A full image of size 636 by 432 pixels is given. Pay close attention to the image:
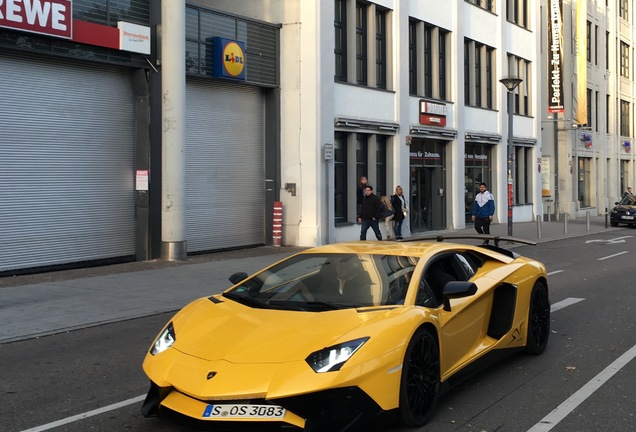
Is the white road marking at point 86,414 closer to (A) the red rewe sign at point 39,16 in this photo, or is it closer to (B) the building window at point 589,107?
(A) the red rewe sign at point 39,16

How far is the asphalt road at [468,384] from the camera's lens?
17.3 feet

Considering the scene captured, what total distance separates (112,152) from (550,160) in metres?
29.6

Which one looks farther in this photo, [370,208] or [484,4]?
[484,4]

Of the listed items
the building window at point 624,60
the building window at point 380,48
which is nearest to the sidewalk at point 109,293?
the building window at point 380,48

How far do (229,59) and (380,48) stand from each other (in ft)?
24.8

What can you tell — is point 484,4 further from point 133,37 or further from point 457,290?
point 457,290

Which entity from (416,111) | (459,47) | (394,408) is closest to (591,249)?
(416,111)

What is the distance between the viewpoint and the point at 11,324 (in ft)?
32.0

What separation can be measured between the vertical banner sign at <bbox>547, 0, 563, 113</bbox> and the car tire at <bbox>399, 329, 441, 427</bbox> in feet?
119

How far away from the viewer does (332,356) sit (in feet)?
15.2

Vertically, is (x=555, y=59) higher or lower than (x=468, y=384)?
higher

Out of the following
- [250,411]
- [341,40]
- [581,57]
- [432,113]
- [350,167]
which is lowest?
A: [250,411]

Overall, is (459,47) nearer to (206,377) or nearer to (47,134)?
(47,134)

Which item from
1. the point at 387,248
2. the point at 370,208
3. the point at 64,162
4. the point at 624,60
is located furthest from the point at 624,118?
the point at 387,248
